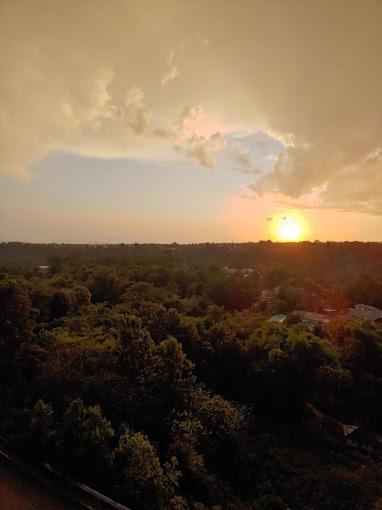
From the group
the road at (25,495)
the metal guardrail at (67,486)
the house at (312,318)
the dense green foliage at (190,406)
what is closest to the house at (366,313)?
the house at (312,318)

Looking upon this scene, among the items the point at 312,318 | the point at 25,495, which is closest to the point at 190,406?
the point at 25,495

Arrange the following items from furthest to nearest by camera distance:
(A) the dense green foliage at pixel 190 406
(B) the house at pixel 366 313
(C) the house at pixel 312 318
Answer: (B) the house at pixel 366 313 → (C) the house at pixel 312 318 → (A) the dense green foliage at pixel 190 406

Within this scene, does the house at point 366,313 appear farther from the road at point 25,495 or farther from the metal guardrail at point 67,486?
the road at point 25,495

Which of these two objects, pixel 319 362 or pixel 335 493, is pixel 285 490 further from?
pixel 319 362

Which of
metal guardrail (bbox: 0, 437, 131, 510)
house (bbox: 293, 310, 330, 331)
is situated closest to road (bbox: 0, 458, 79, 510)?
metal guardrail (bbox: 0, 437, 131, 510)

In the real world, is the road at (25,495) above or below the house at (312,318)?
above

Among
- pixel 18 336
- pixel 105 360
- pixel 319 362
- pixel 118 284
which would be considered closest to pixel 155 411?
pixel 105 360

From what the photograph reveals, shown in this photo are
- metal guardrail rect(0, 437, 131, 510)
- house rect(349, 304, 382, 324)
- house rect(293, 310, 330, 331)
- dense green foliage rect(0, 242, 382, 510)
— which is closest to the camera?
metal guardrail rect(0, 437, 131, 510)

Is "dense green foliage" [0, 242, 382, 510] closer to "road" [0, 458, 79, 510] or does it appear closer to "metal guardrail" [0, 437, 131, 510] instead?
"metal guardrail" [0, 437, 131, 510]
